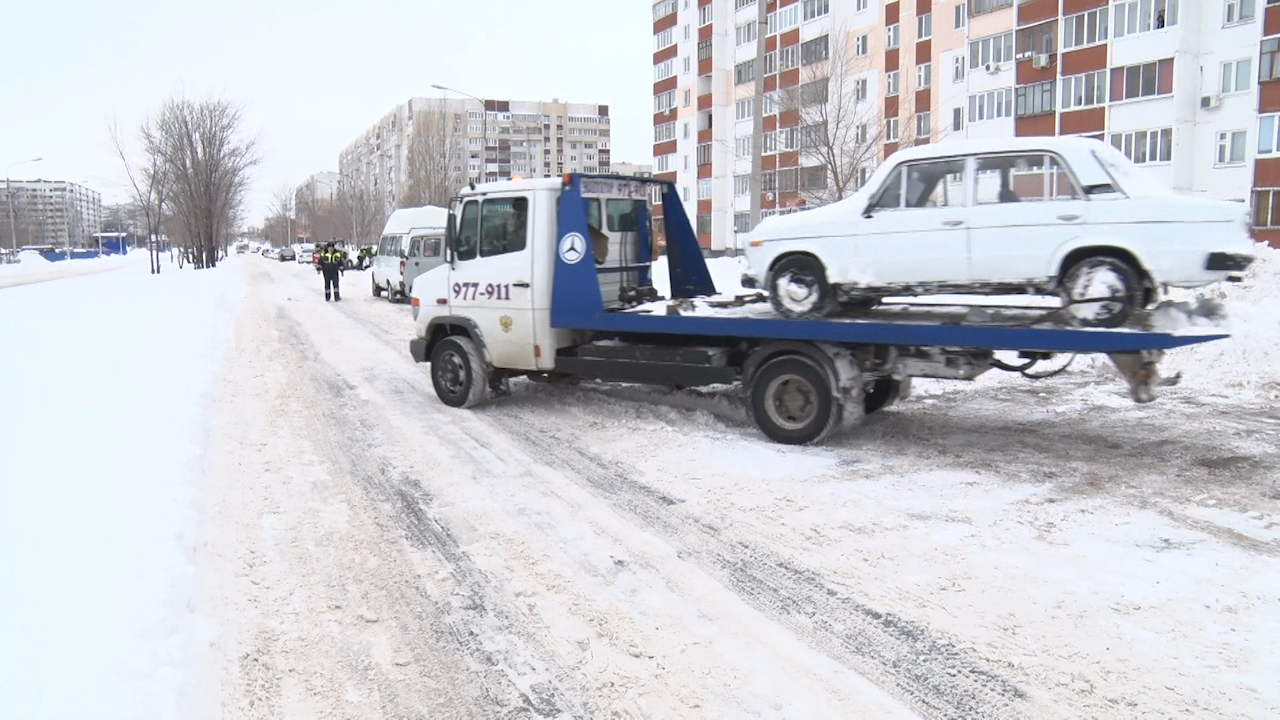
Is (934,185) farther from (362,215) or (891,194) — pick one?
(362,215)

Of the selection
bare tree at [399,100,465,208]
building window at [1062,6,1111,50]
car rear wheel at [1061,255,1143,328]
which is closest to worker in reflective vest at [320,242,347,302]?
car rear wheel at [1061,255,1143,328]

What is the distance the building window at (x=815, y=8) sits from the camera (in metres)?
52.5

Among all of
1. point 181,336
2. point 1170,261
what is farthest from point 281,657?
point 181,336

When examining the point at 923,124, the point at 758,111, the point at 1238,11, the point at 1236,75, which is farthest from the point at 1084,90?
the point at 758,111

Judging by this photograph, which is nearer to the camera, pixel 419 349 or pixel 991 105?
pixel 419 349

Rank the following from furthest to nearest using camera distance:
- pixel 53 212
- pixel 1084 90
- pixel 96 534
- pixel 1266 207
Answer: pixel 53 212
pixel 1084 90
pixel 1266 207
pixel 96 534

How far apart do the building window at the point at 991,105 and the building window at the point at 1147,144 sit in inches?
205

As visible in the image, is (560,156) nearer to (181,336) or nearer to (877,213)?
(181,336)

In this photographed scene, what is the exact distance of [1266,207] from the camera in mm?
32531

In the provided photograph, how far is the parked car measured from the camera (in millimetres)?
6547

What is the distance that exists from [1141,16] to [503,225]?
3388 cm

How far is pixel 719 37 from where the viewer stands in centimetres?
6366

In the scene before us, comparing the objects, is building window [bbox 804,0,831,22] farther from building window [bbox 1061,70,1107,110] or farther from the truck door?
the truck door

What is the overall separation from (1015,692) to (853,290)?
464 centimetres
